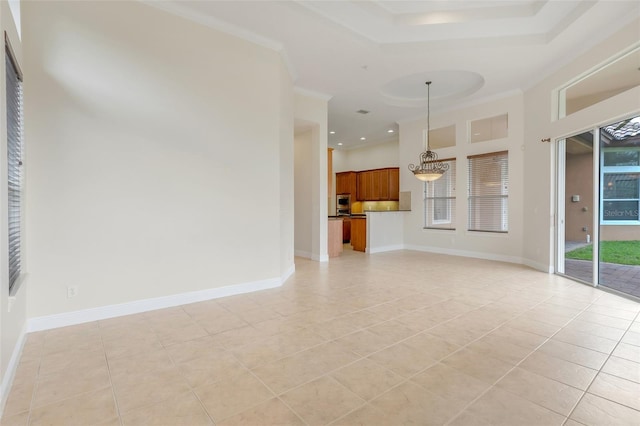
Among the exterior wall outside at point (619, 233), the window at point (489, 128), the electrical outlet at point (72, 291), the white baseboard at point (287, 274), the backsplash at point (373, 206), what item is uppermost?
the window at point (489, 128)

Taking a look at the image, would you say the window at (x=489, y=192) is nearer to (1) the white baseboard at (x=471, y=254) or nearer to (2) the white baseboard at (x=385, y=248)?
(1) the white baseboard at (x=471, y=254)

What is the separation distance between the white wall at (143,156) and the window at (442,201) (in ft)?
16.5

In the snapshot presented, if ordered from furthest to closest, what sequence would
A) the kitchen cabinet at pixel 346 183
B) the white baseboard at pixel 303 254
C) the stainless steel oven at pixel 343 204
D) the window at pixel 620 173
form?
the stainless steel oven at pixel 343 204 → the kitchen cabinet at pixel 346 183 → the white baseboard at pixel 303 254 → the window at pixel 620 173

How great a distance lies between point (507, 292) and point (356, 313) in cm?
236

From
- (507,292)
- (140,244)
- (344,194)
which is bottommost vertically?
(507,292)

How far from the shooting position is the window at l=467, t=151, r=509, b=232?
6.56m

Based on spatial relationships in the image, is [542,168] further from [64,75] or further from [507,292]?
[64,75]

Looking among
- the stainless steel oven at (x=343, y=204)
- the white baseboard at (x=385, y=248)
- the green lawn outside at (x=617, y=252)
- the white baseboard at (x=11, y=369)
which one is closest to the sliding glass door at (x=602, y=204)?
the green lawn outside at (x=617, y=252)

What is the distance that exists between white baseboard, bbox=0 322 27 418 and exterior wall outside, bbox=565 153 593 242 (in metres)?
6.69

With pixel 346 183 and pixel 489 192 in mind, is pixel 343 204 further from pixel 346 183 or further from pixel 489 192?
pixel 489 192

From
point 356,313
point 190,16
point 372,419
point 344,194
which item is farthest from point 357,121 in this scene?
point 372,419

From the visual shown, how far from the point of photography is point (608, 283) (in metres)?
4.45

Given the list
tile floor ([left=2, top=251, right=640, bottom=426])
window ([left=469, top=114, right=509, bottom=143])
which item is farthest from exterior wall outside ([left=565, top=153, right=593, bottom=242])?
window ([left=469, top=114, right=509, bottom=143])

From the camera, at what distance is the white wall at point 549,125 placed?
389cm
